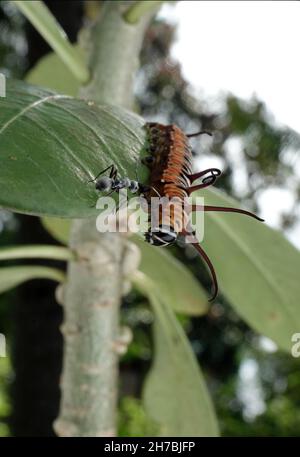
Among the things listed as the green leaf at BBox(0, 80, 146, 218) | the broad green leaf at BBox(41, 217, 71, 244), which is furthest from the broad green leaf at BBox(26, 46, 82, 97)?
the green leaf at BBox(0, 80, 146, 218)

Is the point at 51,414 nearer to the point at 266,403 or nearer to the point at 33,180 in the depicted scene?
the point at 33,180

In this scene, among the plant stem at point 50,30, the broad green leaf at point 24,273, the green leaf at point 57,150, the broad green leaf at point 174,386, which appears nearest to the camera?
the green leaf at point 57,150

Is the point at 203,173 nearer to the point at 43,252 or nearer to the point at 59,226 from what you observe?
the point at 43,252

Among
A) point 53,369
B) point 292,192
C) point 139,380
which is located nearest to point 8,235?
point 139,380

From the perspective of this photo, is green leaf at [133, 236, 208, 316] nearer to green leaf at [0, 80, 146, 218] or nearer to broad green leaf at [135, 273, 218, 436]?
broad green leaf at [135, 273, 218, 436]

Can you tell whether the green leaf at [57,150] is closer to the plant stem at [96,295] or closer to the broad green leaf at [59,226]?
the plant stem at [96,295]

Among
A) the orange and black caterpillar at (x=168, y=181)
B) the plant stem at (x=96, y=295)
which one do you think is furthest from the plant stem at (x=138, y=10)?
the orange and black caterpillar at (x=168, y=181)

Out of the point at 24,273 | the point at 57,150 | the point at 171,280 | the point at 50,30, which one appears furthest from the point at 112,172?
the point at 171,280
